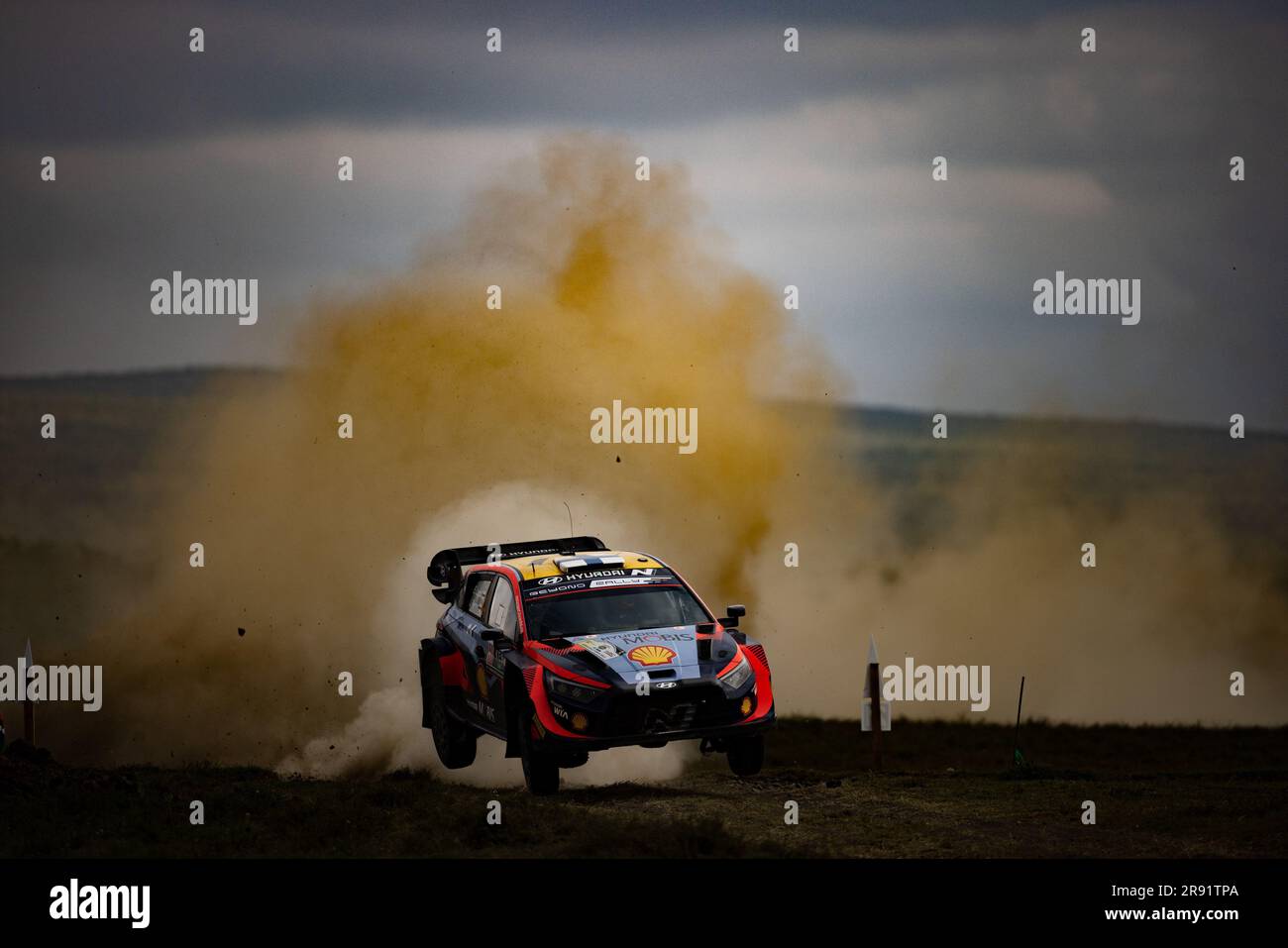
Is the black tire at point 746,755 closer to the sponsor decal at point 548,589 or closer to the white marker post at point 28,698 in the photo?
the sponsor decal at point 548,589

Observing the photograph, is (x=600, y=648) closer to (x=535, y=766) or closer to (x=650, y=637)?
(x=650, y=637)

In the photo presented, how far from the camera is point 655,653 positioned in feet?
56.3

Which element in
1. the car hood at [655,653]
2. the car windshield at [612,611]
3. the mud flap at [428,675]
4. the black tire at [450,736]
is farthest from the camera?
the mud flap at [428,675]

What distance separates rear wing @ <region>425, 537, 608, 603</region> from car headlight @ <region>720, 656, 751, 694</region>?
3.41 m

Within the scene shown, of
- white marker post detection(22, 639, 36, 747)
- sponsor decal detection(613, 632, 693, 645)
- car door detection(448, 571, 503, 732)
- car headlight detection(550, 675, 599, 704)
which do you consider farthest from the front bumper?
white marker post detection(22, 639, 36, 747)

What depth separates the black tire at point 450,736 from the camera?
20047 millimetres

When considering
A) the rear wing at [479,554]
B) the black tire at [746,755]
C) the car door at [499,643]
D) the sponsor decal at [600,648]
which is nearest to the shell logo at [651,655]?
the sponsor decal at [600,648]

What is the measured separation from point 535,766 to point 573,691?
97 cm

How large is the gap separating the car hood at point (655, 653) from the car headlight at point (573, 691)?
0.20 m

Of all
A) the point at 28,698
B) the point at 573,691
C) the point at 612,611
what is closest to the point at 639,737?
the point at 573,691

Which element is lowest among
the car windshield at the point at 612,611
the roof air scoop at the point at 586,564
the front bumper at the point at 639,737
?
the front bumper at the point at 639,737
